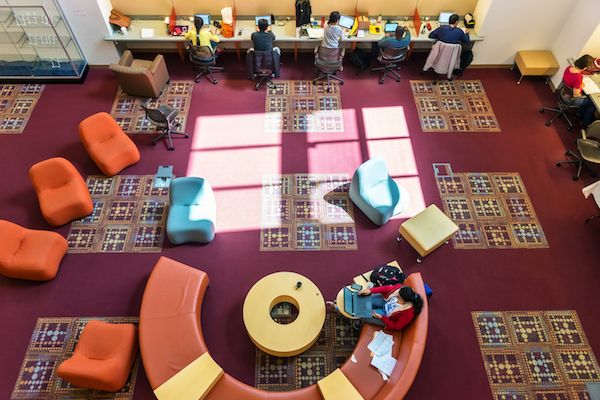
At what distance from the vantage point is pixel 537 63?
26.8 ft

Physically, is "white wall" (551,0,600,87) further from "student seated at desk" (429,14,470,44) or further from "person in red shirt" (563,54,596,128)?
"student seated at desk" (429,14,470,44)

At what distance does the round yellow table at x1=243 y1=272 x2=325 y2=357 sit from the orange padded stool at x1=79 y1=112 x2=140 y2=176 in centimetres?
348

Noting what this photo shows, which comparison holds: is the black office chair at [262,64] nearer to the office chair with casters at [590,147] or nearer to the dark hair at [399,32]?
the dark hair at [399,32]

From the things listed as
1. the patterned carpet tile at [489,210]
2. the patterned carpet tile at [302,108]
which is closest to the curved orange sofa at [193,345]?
the patterned carpet tile at [489,210]

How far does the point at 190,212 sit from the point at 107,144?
2128 millimetres

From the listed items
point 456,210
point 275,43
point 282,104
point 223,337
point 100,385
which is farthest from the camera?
point 275,43

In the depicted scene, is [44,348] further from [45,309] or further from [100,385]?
[100,385]

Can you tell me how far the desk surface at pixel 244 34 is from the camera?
8039 mm

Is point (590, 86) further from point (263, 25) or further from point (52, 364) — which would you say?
point (52, 364)

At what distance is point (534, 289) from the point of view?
18.8 feet

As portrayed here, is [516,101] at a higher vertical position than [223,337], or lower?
higher

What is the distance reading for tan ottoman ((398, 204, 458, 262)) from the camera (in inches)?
226

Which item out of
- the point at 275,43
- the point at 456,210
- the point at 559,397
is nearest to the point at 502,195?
the point at 456,210

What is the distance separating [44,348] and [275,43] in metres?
7.32
